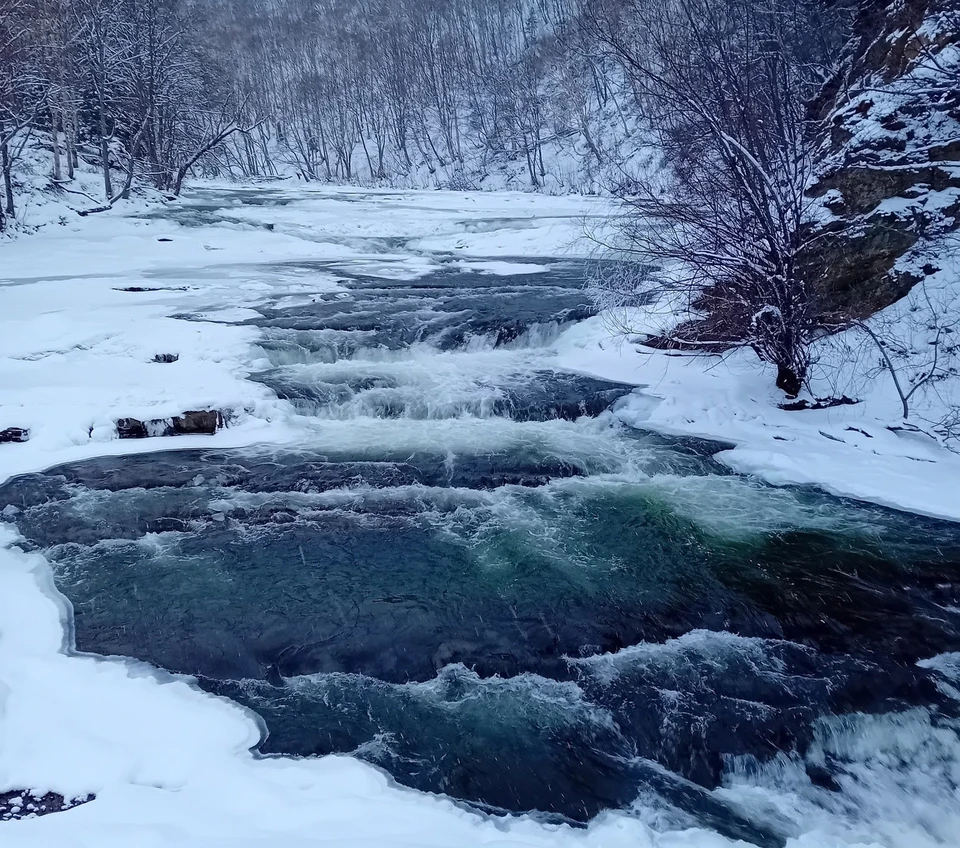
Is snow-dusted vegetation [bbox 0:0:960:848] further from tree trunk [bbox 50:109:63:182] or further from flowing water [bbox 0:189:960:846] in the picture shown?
tree trunk [bbox 50:109:63:182]

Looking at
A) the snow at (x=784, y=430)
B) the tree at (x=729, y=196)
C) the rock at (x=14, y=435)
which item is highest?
the tree at (x=729, y=196)

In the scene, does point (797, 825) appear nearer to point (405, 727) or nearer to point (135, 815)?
point (405, 727)

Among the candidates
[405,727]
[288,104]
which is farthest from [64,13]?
[288,104]

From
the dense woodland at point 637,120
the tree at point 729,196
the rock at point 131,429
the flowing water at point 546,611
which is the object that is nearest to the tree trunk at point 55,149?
the dense woodland at point 637,120

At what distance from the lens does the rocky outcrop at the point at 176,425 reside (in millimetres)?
7531

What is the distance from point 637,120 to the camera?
27.0 metres

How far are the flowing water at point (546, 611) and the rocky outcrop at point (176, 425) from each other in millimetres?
503

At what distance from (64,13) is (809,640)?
23.5 meters

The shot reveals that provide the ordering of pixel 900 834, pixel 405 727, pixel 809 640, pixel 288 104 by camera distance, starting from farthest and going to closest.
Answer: pixel 288 104
pixel 809 640
pixel 405 727
pixel 900 834

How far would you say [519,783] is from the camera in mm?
3393

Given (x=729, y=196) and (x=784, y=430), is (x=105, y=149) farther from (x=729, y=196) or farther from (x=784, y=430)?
(x=784, y=430)

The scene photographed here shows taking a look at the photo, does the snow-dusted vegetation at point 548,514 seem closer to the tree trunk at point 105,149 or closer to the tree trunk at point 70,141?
the tree trunk at point 105,149

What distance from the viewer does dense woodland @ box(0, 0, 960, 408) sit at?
7004 millimetres

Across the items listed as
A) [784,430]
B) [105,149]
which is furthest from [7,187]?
[784,430]
